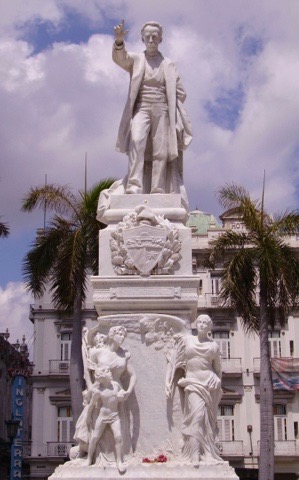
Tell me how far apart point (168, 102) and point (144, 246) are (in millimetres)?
2141

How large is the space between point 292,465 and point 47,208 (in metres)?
22.4

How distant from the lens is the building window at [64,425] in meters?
40.6

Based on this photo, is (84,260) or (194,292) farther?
(84,260)

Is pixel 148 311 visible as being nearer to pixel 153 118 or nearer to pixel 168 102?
pixel 153 118

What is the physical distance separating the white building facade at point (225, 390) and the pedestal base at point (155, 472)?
1200 inches

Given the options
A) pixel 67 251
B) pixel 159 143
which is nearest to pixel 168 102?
pixel 159 143

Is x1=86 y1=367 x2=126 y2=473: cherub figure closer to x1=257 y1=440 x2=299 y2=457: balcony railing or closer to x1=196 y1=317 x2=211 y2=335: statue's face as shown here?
x1=196 y1=317 x2=211 y2=335: statue's face

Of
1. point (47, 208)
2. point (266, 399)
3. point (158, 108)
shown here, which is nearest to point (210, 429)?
point (158, 108)

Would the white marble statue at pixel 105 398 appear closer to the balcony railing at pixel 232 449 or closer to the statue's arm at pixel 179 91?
the statue's arm at pixel 179 91

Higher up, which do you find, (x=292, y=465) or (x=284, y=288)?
(x=284, y=288)

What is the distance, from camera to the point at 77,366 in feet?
73.0

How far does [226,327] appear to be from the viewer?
139 feet

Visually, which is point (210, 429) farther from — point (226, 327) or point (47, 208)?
point (226, 327)

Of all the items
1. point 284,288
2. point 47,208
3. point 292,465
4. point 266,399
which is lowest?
point 292,465
